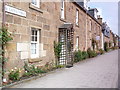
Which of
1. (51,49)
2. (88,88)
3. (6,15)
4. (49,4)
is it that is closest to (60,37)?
(51,49)

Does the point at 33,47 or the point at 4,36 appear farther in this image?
the point at 33,47

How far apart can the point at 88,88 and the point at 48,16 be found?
6.54m

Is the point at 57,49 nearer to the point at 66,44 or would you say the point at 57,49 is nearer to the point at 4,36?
the point at 66,44

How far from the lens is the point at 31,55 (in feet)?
36.0

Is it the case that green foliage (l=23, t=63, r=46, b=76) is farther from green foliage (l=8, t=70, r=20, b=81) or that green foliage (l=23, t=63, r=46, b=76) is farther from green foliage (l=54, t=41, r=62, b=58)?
green foliage (l=54, t=41, r=62, b=58)

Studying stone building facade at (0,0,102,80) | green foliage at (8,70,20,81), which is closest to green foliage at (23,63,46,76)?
stone building facade at (0,0,102,80)

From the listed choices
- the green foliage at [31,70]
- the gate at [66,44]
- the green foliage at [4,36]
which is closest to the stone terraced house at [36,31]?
the gate at [66,44]

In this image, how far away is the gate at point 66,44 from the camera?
1484 centimetres

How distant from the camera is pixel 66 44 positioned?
1564 centimetres

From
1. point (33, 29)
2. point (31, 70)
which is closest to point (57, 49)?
point (33, 29)

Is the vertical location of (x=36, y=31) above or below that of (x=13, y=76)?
above

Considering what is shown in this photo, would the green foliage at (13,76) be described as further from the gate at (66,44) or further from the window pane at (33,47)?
the gate at (66,44)

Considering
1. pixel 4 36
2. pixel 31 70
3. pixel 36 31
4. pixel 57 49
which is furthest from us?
pixel 57 49

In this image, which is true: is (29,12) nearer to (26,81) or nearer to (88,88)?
(26,81)
